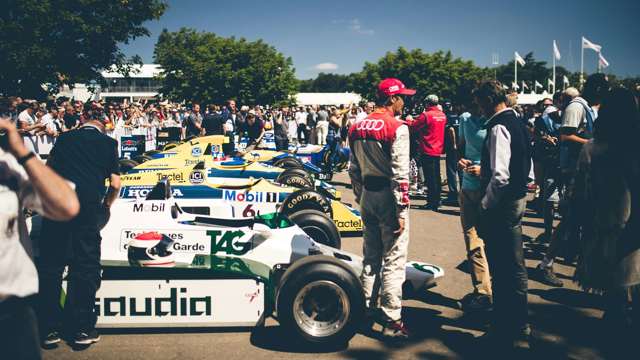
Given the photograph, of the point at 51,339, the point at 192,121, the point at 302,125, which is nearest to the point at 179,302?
the point at 51,339

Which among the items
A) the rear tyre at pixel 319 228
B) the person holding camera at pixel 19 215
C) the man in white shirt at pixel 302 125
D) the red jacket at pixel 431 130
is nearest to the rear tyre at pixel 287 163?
the red jacket at pixel 431 130

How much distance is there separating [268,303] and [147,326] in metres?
0.97

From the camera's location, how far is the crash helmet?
13.7ft

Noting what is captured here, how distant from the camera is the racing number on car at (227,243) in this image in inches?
167

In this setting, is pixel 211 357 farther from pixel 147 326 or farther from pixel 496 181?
pixel 496 181

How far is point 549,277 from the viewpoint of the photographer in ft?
18.1

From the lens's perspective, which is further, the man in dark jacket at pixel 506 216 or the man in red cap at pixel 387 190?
the man in red cap at pixel 387 190

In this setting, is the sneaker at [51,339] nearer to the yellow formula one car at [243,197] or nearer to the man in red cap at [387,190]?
the yellow formula one car at [243,197]

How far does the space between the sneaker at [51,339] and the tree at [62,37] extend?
60.4 ft

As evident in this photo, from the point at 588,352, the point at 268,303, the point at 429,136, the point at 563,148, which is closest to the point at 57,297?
the point at 268,303

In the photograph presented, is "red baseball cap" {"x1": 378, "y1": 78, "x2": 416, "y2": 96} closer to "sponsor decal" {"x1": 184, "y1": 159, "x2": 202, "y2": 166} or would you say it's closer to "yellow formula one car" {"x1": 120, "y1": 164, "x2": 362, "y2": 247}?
"yellow formula one car" {"x1": 120, "y1": 164, "x2": 362, "y2": 247}

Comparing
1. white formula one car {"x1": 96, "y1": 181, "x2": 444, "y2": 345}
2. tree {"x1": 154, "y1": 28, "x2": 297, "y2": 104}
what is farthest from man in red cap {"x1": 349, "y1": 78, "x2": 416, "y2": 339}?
tree {"x1": 154, "y1": 28, "x2": 297, "y2": 104}

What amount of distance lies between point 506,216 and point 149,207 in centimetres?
293

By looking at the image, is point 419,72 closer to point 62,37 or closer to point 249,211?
point 62,37
